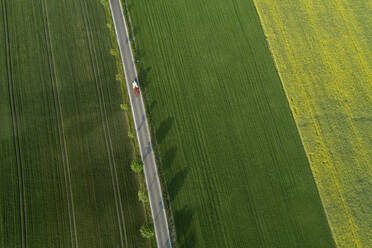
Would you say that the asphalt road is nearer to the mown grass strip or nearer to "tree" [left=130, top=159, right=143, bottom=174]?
the mown grass strip

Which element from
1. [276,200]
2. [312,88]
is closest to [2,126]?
[276,200]

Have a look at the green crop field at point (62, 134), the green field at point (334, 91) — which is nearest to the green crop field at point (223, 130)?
the green field at point (334, 91)

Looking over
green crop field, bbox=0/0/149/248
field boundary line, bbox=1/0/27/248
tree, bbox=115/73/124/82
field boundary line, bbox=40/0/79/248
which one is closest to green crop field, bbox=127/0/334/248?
tree, bbox=115/73/124/82

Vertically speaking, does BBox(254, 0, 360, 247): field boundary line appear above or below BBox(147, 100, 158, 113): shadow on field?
below

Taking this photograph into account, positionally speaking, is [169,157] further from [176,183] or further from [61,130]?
[61,130]

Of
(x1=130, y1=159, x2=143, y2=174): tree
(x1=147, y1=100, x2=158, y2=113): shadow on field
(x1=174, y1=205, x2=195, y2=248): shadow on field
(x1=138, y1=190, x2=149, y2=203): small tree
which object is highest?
(x1=147, y1=100, x2=158, y2=113): shadow on field

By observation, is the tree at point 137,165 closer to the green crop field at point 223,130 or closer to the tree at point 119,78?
the green crop field at point 223,130
